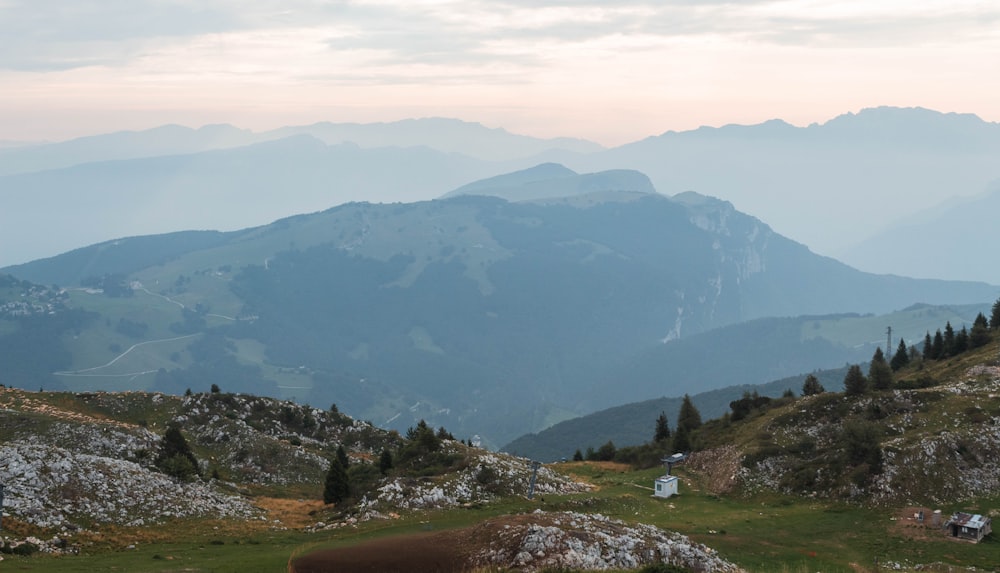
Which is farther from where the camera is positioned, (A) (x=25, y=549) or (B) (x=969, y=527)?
(B) (x=969, y=527)

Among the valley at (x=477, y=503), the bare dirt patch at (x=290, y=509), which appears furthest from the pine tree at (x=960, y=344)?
the bare dirt patch at (x=290, y=509)

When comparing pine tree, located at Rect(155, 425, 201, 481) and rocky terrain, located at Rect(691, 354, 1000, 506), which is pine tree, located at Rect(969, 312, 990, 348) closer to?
rocky terrain, located at Rect(691, 354, 1000, 506)

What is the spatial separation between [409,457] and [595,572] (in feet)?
135

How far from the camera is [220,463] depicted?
271 ft

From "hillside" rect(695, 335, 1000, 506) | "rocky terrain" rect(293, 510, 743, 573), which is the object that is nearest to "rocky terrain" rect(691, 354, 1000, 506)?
"hillside" rect(695, 335, 1000, 506)

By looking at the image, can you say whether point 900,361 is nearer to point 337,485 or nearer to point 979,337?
point 979,337

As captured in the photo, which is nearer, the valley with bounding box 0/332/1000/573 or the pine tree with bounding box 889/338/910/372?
the valley with bounding box 0/332/1000/573

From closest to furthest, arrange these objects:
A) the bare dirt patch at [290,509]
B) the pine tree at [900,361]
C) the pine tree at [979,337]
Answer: the bare dirt patch at [290,509]
the pine tree at [979,337]
the pine tree at [900,361]

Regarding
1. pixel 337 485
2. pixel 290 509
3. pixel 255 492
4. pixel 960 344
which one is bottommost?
pixel 255 492

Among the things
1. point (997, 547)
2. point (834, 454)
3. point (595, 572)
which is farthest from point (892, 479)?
point (595, 572)

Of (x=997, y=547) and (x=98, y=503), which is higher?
(x=98, y=503)

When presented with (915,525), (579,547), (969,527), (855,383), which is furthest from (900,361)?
(579,547)

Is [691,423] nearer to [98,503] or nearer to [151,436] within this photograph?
[151,436]

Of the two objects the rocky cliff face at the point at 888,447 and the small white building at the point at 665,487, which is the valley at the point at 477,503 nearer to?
the rocky cliff face at the point at 888,447
